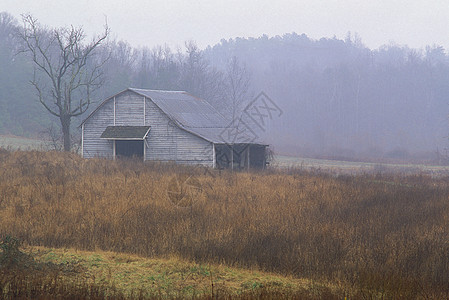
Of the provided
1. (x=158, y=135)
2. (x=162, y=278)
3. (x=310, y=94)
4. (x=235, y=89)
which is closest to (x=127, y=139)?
(x=158, y=135)

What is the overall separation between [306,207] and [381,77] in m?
97.5

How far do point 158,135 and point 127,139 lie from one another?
1.82m

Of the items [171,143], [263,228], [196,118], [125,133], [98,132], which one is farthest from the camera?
[196,118]

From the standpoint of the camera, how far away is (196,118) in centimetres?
3397

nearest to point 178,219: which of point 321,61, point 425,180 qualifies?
point 425,180

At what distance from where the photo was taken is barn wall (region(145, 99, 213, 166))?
3070cm

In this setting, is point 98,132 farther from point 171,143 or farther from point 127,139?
point 171,143

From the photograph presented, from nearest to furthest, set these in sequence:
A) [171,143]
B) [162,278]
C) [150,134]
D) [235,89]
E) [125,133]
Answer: [162,278], [171,143], [125,133], [150,134], [235,89]

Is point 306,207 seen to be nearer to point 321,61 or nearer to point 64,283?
point 64,283

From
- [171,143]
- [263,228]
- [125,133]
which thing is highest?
[125,133]

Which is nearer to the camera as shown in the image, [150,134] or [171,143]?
[171,143]

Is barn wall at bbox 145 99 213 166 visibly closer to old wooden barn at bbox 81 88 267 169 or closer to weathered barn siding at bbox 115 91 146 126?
old wooden barn at bbox 81 88 267 169

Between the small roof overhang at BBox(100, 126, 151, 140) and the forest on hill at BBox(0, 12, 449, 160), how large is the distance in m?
33.5

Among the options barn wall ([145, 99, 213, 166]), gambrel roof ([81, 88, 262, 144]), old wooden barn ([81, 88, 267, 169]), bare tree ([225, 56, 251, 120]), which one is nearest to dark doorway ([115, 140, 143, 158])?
old wooden barn ([81, 88, 267, 169])
